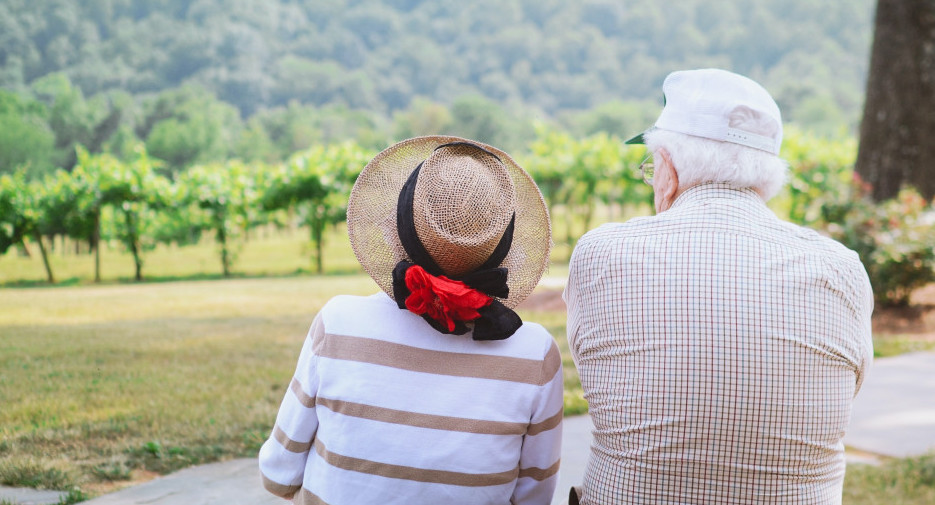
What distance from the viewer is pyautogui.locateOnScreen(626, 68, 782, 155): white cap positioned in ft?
5.90

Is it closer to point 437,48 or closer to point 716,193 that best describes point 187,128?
point 716,193

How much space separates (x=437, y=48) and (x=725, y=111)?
24.1 metres

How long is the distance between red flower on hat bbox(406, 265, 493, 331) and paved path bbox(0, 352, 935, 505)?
168 centimetres

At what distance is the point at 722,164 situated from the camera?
180 cm

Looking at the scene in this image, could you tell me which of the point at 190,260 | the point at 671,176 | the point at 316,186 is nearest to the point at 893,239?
the point at 190,260

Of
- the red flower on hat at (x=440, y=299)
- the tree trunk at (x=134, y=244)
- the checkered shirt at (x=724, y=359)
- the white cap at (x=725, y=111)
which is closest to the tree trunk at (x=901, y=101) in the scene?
the tree trunk at (x=134, y=244)

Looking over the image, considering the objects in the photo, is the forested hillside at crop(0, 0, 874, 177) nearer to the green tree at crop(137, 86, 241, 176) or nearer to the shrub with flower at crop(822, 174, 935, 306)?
the green tree at crop(137, 86, 241, 176)

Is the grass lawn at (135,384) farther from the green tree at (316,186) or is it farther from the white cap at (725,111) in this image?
the green tree at (316,186)

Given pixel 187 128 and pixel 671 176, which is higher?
pixel 671 176

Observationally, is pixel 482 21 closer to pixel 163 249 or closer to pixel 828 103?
pixel 828 103

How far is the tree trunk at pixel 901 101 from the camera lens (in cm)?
809

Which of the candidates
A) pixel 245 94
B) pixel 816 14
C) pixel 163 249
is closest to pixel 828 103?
pixel 816 14

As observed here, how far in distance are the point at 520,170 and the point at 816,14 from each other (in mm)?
42193

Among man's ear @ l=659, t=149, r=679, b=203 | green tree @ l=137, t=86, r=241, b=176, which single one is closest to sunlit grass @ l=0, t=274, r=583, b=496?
green tree @ l=137, t=86, r=241, b=176
